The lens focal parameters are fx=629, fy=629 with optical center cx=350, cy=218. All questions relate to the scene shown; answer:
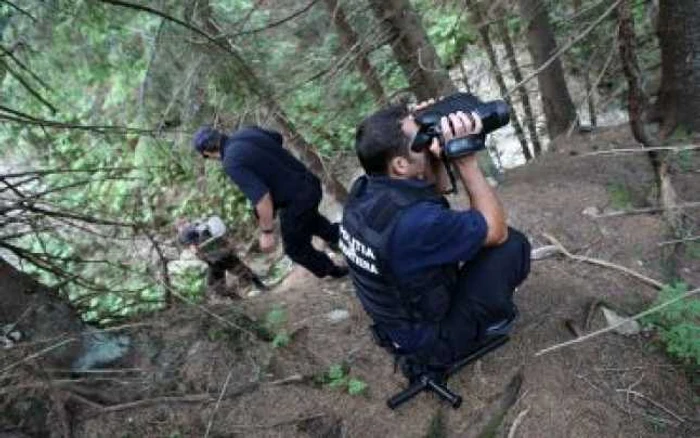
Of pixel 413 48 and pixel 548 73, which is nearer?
pixel 413 48

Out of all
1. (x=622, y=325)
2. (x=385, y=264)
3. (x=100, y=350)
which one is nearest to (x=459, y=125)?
(x=385, y=264)

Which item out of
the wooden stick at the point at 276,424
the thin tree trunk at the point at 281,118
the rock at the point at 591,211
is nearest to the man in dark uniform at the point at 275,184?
the thin tree trunk at the point at 281,118

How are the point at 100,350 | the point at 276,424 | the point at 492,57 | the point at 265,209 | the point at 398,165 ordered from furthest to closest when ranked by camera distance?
the point at 492,57 → the point at 265,209 → the point at 100,350 → the point at 276,424 → the point at 398,165

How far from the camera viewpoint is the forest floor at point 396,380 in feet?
10.3

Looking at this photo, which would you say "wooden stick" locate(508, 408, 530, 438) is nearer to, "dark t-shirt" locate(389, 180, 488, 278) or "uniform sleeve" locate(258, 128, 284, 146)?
"dark t-shirt" locate(389, 180, 488, 278)

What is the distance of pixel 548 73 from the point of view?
789 centimetres

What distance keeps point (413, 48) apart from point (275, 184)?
2.14 metres

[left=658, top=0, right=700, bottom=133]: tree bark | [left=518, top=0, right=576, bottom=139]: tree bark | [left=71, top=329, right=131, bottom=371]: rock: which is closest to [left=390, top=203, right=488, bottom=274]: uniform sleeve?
[left=71, top=329, right=131, bottom=371]: rock

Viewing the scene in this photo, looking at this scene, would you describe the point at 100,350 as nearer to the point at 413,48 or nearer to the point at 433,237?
the point at 433,237

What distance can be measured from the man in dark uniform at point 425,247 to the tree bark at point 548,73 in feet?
15.6

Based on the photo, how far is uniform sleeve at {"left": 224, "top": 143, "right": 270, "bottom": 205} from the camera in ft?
15.4

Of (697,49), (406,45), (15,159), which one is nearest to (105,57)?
(406,45)

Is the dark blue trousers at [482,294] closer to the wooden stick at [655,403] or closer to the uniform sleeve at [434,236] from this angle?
the uniform sleeve at [434,236]

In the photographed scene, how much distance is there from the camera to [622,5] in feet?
12.6
